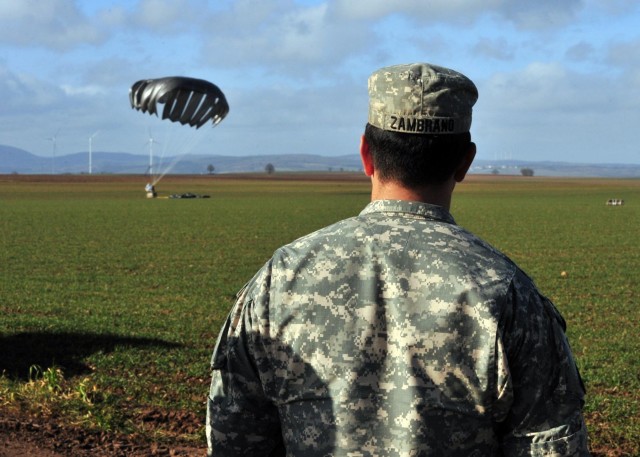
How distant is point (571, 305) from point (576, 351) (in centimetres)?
418

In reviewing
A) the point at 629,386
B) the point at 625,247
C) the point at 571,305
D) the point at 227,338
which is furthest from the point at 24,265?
the point at 227,338

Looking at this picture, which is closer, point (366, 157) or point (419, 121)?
point (419, 121)

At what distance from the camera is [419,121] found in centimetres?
216

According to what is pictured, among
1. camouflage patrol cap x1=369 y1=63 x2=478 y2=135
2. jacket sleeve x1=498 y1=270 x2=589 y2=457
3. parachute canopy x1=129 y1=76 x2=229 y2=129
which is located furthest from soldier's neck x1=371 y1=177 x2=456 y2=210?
parachute canopy x1=129 y1=76 x2=229 y2=129

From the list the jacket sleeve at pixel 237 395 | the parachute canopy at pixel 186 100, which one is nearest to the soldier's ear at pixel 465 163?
the jacket sleeve at pixel 237 395

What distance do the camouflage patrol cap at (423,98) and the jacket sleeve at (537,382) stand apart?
427 millimetres

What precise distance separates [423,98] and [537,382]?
29.2 inches

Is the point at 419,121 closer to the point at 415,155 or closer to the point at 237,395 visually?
the point at 415,155

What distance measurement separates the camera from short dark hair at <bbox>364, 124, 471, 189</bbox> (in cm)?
218

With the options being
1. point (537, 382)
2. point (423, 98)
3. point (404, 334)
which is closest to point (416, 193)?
point (423, 98)

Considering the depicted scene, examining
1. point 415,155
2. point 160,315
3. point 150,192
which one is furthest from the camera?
point 150,192

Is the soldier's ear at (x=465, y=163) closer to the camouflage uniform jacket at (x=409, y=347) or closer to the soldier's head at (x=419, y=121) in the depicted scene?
the soldier's head at (x=419, y=121)

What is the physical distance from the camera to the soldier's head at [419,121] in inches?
84.4

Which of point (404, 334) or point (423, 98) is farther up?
point (423, 98)
